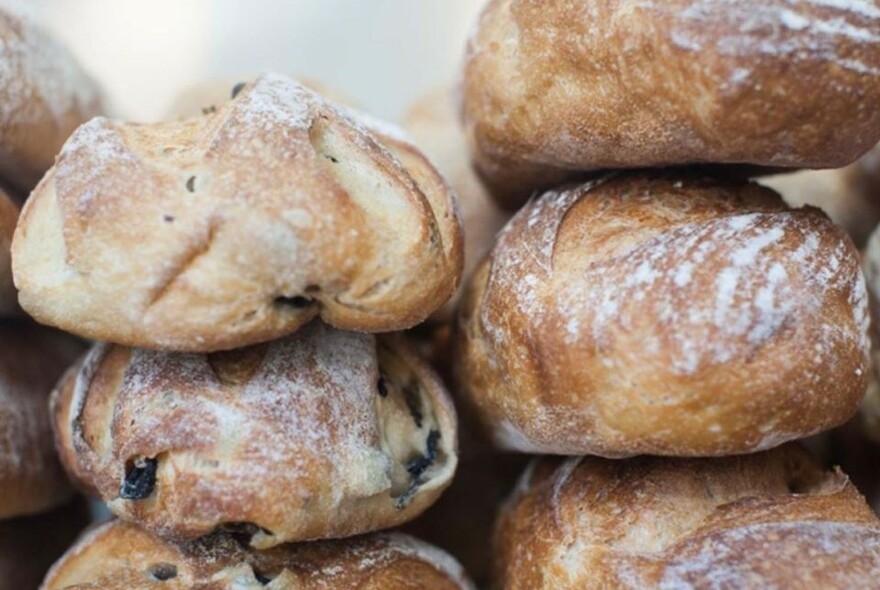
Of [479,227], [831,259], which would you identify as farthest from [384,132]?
[831,259]

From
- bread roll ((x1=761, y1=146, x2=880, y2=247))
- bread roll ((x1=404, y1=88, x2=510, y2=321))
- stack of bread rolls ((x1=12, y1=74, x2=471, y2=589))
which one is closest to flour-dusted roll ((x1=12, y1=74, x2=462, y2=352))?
stack of bread rolls ((x1=12, y1=74, x2=471, y2=589))

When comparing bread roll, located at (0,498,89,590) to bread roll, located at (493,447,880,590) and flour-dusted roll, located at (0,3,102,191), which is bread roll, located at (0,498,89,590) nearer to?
flour-dusted roll, located at (0,3,102,191)

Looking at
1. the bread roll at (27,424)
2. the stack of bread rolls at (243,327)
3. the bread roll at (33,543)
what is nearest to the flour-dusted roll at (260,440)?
the stack of bread rolls at (243,327)

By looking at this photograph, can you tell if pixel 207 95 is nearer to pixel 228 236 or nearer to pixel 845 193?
pixel 228 236

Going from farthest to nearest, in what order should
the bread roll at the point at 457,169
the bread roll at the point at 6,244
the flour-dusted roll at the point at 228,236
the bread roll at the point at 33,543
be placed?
the bread roll at the point at 457,169
the bread roll at the point at 33,543
the bread roll at the point at 6,244
the flour-dusted roll at the point at 228,236

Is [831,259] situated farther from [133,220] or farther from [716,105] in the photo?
[133,220]

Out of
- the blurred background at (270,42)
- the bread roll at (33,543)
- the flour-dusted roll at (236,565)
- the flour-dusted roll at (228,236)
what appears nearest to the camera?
the flour-dusted roll at (228,236)

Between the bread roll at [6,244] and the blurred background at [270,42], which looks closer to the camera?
the bread roll at [6,244]

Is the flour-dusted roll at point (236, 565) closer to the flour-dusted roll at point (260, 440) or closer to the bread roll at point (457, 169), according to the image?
the flour-dusted roll at point (260, 440)
